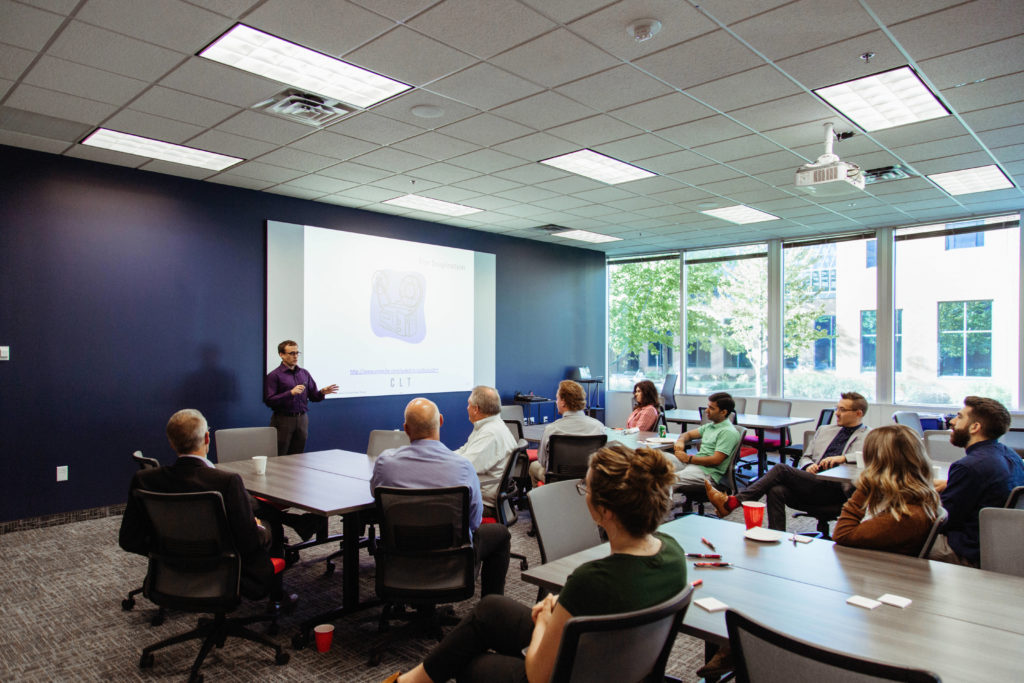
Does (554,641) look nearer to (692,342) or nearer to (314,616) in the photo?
(314,616)

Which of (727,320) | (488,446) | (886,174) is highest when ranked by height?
(886,174)

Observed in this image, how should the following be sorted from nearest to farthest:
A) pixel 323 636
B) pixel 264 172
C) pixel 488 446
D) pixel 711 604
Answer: pixel 711 604 < pixel 323 636 < pixel 488 446 < pixel 264 172

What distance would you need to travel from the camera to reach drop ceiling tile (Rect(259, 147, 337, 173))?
5.50m

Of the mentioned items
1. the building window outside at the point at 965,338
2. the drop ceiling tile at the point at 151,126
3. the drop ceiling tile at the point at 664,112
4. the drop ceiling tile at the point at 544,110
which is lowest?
the building window outside at the point at 965,338

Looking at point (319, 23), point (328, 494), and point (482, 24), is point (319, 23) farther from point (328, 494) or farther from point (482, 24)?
point (328, 494)

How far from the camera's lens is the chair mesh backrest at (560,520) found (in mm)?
2584

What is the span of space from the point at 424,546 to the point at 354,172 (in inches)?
168

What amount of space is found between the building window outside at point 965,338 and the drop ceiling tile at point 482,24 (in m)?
7.59

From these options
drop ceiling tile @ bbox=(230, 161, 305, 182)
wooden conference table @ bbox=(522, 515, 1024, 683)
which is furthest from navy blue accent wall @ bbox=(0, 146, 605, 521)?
wooden conference table @ bbox=(522, 515, 1024, 683)

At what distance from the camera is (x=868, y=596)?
77.7 inches

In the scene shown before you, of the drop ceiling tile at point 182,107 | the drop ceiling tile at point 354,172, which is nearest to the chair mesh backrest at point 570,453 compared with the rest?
the drop ceiling tile at point 354,172

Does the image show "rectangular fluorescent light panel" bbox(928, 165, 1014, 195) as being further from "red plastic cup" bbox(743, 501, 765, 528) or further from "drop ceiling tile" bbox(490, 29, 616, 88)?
"red plastic cup" bbox(743, 501, 765, 528)

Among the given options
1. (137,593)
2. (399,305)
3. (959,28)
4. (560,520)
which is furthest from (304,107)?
(959,28)

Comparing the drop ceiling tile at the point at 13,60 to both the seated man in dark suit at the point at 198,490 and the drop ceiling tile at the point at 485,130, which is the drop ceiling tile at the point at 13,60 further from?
the drop ceiling tile at the point at 485,130
